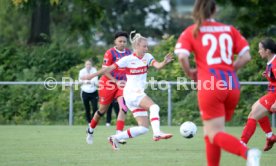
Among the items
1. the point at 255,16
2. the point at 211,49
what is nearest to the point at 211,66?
the point at 211,49

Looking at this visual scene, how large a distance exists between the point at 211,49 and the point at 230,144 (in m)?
0.97

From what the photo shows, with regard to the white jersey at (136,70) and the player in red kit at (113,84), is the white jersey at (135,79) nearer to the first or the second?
the white jersey at (136,70)

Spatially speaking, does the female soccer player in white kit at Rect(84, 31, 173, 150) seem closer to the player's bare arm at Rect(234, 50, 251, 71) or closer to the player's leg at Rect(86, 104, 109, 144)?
the player's leg at Rect(86, 104, 109, 144)

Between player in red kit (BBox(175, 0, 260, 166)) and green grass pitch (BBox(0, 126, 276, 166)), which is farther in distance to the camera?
green grass pitch (BBox(0, 126, 276, 166))

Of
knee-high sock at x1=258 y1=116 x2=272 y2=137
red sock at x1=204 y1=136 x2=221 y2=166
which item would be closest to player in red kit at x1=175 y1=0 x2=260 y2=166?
red sock at x1=204 y1=136 x2=221 y2=166

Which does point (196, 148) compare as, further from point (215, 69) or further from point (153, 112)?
point (215, 69)

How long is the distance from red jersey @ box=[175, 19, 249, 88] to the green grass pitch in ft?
7.84

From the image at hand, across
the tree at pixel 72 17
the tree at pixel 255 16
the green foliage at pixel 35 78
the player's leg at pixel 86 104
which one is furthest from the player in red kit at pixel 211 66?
the tree at pixel 255 16

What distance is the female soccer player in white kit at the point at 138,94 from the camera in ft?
35.5

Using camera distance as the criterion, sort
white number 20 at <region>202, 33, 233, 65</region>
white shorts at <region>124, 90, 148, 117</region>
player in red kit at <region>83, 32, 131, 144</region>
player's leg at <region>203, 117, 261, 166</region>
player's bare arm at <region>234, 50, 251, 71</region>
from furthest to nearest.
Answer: player in red kit at <region>83, 32, 131, 144</region> < white shorts at <region>124, 90, 148, 117</region> < player's bare arm at <region>234, 50, 251, 71</region> < white number 20 at <region>202, 33, 233, 65</region> < player's leg at <region>203, 117, 261, 166</region>

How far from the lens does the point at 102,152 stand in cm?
1111

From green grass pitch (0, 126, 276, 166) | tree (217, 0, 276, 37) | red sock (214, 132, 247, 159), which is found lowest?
green grass pitch (0, 126, 276, 166)

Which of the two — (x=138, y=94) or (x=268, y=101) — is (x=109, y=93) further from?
(x=268, y=101)

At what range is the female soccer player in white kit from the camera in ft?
35.5
